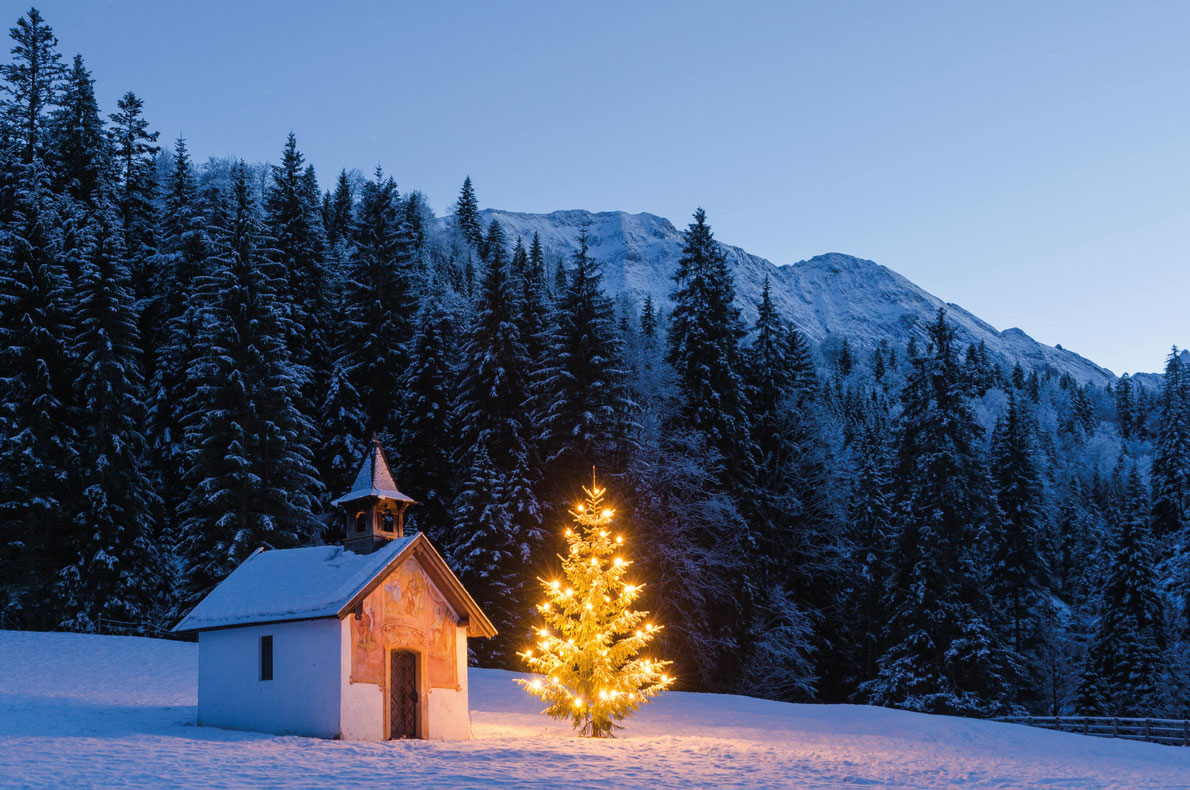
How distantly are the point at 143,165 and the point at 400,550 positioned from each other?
45881 millimetres

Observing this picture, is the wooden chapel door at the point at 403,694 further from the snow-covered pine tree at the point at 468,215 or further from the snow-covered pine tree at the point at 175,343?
the snow-covered pine tree at the point at 468,215

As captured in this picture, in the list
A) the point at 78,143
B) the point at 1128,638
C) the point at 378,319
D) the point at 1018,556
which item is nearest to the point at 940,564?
the point at 1128,638

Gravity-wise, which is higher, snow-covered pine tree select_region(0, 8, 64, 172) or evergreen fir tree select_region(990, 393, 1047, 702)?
snow-covered pine tree select_region(0, 8, 64, 172)

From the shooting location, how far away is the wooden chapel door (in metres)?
24.5

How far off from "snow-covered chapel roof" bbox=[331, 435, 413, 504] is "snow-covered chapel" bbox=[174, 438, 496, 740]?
37 mm

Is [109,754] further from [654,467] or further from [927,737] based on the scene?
[654,467]

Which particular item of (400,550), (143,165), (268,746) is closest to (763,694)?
(400,550)

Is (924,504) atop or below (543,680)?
atop

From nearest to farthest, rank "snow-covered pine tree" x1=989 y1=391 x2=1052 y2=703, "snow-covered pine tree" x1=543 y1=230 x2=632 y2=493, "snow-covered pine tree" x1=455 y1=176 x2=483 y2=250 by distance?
"snow-covered pine tree" x1=543 y1=230 x2=632 y2=493
"snow-covered pine tree" x1=989 y1=391 x2=1052 y2=703
"snow-covered pine tree" x1=455 y1=176 x2=483 y2=250

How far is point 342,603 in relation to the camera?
23.1 metres

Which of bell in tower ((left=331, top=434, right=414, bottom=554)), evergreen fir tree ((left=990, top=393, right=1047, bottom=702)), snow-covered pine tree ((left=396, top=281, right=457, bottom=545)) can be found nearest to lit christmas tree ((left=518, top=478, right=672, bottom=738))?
bell in tower ((left=331, top=434, right=414, bottom=554))

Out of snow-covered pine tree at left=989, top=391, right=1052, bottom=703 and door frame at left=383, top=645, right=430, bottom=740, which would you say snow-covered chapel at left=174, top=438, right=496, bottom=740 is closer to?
door frame at left=383, top=645, right=430, bottom=740

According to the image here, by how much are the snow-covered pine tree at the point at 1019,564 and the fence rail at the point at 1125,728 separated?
11222 millimetres

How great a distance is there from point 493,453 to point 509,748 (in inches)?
845
